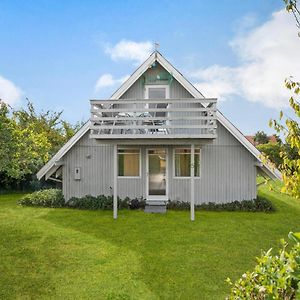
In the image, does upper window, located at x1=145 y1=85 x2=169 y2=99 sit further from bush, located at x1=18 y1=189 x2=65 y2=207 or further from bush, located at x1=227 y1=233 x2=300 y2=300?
bush, located at x1=227 y1=233 x2=300 y2=300

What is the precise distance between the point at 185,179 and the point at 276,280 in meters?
12.2

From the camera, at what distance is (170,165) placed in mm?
15188

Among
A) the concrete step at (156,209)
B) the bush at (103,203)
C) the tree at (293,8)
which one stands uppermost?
the tree at (293,8)

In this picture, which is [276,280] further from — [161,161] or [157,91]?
[157,91]

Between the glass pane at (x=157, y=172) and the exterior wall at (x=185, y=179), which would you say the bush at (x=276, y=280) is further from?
the glass pane at (x=157, y=172)

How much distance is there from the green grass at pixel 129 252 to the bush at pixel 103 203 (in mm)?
828

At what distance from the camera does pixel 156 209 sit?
14016mm

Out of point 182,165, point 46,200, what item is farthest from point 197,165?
point 46,200

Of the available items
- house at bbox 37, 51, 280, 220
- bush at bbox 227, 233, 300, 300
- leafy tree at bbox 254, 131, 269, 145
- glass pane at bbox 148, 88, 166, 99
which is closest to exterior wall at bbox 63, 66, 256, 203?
house at bbox 37, 51, 280, 220

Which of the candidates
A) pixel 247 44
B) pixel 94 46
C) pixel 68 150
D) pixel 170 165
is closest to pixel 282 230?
pixel 170 165

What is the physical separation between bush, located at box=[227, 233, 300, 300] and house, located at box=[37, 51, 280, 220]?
36.9ft

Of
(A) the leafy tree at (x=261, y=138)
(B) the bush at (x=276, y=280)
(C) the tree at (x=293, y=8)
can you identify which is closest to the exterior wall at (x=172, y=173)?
(C) the tree at (x=293, y=8)

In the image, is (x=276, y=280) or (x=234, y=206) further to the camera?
(x=234, y=206)

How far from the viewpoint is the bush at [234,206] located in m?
14.5
